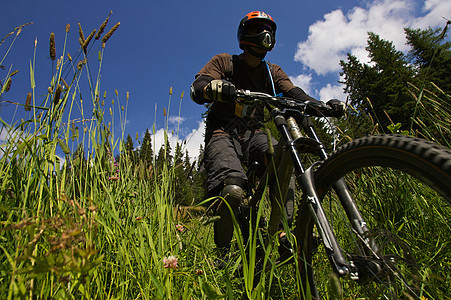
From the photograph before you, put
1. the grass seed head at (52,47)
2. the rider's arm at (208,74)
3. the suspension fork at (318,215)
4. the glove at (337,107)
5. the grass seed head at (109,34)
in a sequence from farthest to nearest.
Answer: the rider's arm at (208,74) < the glove at (337,107) < the grass seed head at (109,34) < the grass seed head at (52,47) < the suspension fork at (318,215)

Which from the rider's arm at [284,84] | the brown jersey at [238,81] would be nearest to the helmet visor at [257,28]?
the brown jersey at [238,81]

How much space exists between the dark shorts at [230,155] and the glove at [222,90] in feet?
2.11

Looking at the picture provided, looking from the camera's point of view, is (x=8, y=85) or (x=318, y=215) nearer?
(x=318, y=215)

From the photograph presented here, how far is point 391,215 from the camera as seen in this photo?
1.93 m

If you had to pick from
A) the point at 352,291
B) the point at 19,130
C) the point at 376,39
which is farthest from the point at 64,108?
the point at 376,39

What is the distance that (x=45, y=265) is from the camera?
57 centimetres

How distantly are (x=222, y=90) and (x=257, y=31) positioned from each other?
1.33m

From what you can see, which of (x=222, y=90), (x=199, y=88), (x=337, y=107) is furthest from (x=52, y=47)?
(x=337, y=107)

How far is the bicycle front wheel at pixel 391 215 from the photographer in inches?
32.7

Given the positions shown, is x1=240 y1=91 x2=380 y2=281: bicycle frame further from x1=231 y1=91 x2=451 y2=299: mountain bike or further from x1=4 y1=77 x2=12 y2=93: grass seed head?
x1=4 y1=77 x2=12 y2=93: grass seed head

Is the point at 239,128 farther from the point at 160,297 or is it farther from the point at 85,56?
the point at 160,297

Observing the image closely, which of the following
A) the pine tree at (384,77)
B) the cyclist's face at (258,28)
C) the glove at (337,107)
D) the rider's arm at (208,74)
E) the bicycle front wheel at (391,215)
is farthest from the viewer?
the pine tree at (384,77)

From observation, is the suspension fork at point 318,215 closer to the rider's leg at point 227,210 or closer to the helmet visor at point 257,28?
the rider's leg at point 227,210

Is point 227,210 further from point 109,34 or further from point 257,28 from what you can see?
point 257,28
